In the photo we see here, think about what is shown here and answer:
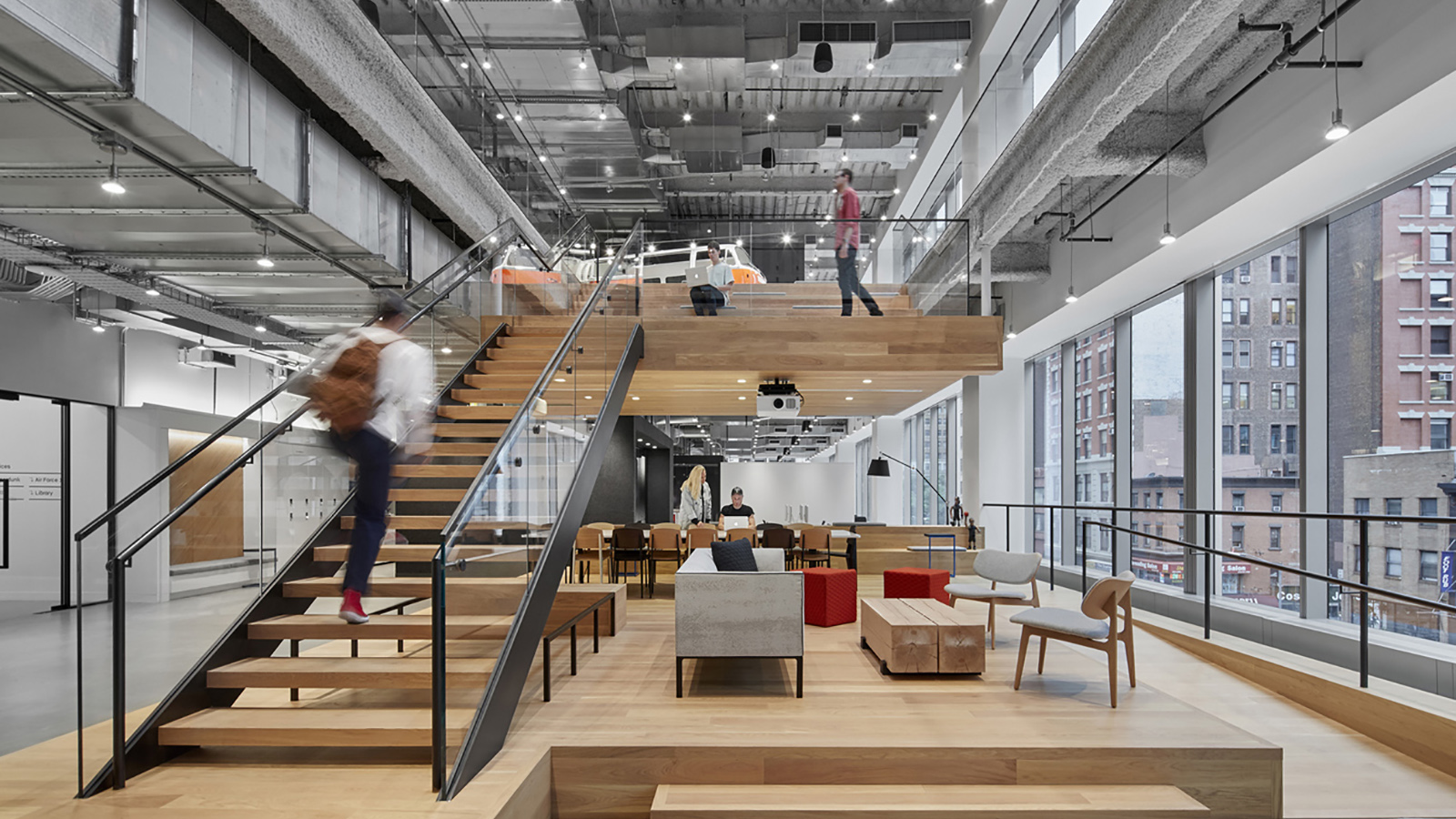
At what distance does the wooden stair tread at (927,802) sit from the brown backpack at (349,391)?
249cm

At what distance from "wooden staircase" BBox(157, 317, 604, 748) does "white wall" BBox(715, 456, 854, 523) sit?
1166cm

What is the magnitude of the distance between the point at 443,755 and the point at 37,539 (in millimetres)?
8888

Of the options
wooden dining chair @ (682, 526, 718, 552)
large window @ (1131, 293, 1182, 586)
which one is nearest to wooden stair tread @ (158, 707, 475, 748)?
wooden dining chair @ (682, 526, 718, 552)

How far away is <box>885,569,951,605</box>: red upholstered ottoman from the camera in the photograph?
819 cm

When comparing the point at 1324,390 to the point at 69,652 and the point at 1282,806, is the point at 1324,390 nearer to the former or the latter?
the point at 1282,806

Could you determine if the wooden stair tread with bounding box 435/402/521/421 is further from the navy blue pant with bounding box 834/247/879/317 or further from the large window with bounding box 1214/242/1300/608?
the large window with bounding box 1214/242/1300/608

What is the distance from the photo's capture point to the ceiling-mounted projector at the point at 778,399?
10547 mm

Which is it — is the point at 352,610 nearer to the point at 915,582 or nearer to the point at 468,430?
the point at 468,430

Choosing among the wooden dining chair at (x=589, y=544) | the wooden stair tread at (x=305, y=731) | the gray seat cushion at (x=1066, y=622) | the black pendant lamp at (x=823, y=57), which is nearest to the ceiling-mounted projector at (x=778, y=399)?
the wooden dining chair at (x=589, y=544)

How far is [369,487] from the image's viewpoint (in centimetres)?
446

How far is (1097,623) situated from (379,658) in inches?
166

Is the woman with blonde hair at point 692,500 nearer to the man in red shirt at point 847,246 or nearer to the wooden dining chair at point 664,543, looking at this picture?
the wooden dining chair at point 664,543

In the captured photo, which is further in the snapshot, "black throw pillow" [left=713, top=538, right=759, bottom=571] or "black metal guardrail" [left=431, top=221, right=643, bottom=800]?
"black throw pillow" [left=713, top=538, right=759, bottom=571]

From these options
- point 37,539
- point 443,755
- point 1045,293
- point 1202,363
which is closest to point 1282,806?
point 443,755
